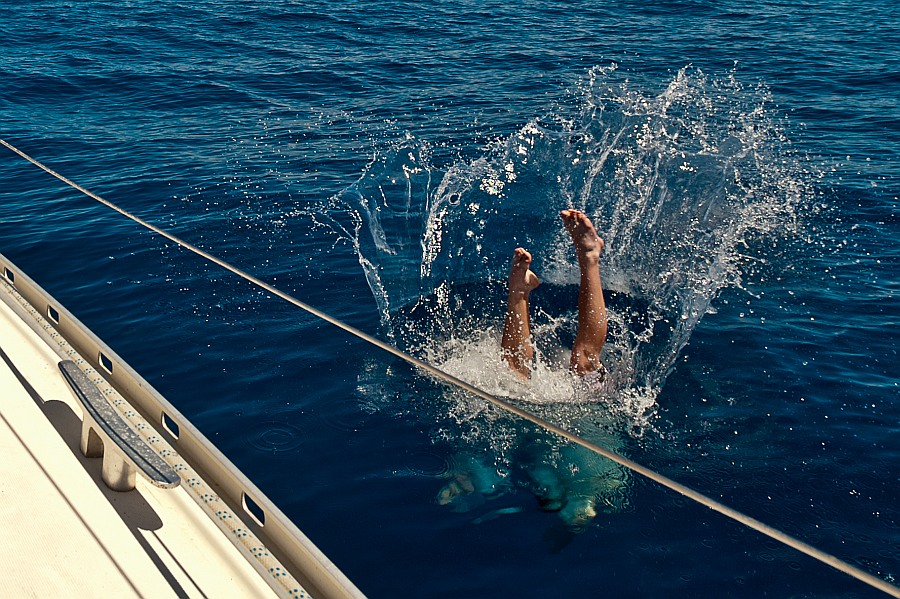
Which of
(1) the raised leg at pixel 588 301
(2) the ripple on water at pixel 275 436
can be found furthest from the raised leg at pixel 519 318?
(2) the ripple on water at pixel 275 436

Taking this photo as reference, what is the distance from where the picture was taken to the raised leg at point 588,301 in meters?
6.05

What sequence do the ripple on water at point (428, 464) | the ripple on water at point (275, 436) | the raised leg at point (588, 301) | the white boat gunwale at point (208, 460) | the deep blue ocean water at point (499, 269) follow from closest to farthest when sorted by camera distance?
the white boat gunwale at point (208, 460) → the deep blue ocean water at point (499, 269) → the ripple on water at point (428, 464) → the ripple on water at point (275, 436) → the raised leg at point (588, 301)

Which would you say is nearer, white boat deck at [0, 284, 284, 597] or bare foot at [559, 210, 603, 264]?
white boat deck at [0, 284, 284, 597]

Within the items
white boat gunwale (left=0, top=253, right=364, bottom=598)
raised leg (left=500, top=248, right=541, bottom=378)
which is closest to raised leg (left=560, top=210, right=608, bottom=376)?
raised leg (left=500, top=248, right=541, bottom=378)

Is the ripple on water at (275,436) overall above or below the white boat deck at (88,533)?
below

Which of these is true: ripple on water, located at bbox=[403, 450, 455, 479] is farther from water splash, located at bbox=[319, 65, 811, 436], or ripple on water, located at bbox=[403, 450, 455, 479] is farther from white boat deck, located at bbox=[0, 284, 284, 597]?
white boat deck, located at bbox=[0, 284, 284, 597]

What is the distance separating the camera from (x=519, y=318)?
20.4 ft

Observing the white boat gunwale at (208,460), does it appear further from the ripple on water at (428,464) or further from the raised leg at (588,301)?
the raised leg at (588,301)

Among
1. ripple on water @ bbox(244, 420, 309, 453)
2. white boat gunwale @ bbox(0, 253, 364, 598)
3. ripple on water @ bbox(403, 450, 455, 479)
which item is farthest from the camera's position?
ripple on water @ bbox(244, 420, 309, 453)

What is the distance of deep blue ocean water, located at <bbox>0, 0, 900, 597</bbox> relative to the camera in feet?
17.3

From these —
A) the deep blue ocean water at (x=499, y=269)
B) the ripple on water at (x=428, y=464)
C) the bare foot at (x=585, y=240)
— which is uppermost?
the bare foot at (x=585, y=240)

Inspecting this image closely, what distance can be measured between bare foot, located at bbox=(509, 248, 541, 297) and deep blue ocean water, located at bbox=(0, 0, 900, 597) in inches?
33.0

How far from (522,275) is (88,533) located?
3.35 metres

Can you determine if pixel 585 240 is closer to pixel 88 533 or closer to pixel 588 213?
pixel 588 213
